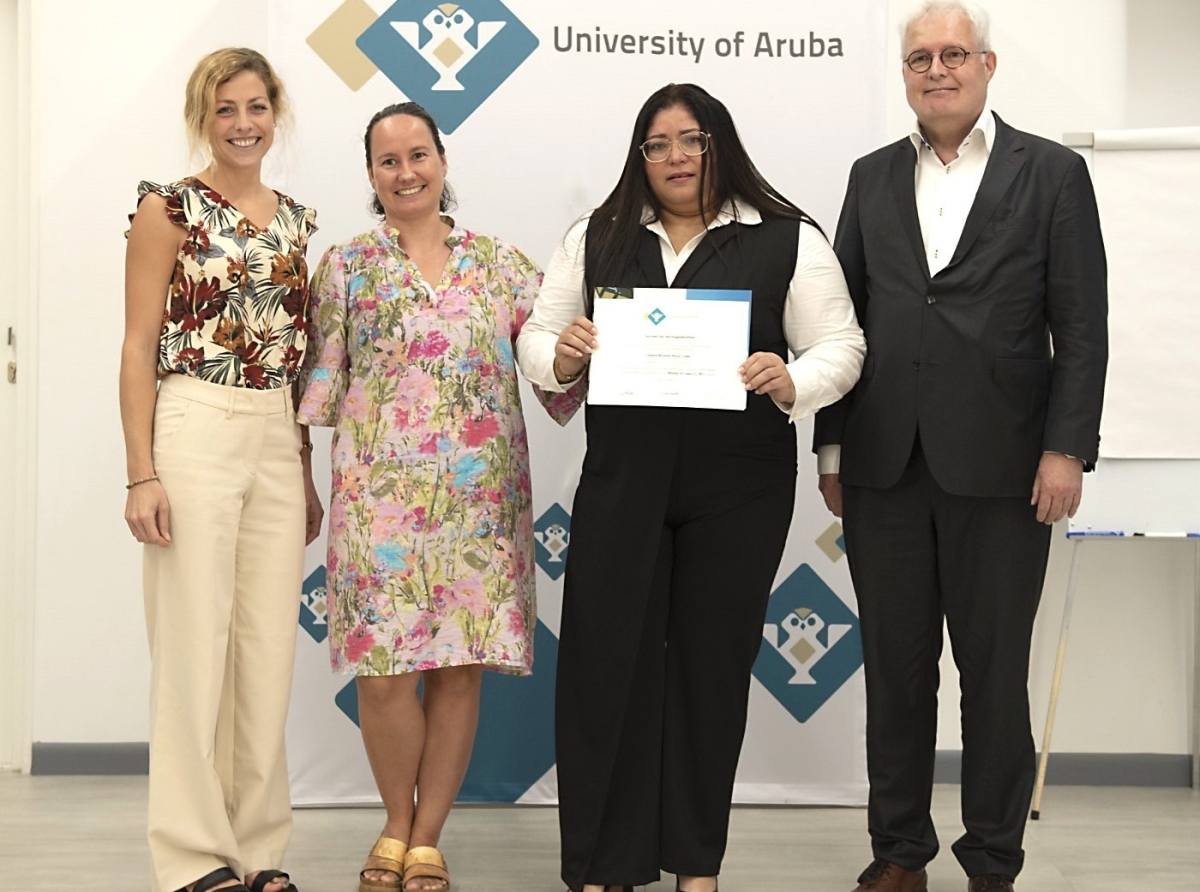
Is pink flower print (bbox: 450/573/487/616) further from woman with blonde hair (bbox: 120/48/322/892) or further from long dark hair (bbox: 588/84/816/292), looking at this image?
long dark hair (bbox: 588/84/816/292)

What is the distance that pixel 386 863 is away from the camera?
2779 millimetres

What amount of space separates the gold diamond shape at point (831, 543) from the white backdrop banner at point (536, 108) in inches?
10.2

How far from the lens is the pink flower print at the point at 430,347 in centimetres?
268

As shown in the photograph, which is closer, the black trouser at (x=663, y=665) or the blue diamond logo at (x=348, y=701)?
the black trouser at (x=663, y=665)

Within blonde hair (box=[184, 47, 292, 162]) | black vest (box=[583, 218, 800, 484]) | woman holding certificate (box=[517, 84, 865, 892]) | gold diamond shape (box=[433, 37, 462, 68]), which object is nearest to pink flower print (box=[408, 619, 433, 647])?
woman holding certificate (box=[517, 84, 865, 892])

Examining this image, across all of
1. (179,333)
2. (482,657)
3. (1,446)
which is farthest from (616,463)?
(1,446)

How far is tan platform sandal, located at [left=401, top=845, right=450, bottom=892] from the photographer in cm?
275

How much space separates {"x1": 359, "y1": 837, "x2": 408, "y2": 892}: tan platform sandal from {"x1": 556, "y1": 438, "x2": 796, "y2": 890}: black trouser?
1.34 ft

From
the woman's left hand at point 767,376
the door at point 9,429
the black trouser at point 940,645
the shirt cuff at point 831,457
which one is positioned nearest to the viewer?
the woman's left hand at point 767,376

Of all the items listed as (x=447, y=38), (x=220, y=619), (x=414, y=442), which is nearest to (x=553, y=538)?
(x=414, y=442)

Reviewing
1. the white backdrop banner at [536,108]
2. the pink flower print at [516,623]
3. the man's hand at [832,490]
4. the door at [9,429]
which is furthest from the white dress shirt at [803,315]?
the door at [9,429]

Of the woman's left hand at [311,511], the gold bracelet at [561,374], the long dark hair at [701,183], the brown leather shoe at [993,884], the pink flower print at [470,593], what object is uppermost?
the long dark hair at [701,183]

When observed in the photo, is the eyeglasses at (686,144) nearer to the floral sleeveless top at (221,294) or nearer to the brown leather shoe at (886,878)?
the floral sleeveless top at (221,294)

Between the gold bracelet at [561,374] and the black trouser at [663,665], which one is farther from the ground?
the gold bracelet at [561,374]
